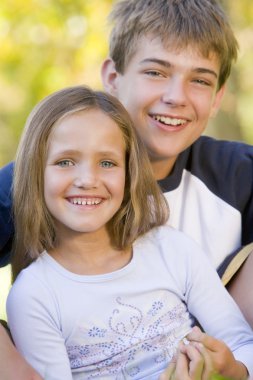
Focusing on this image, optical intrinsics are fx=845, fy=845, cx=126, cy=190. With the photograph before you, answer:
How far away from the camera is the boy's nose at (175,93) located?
9.91ft

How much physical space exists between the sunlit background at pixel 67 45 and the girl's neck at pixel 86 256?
434 centimetres

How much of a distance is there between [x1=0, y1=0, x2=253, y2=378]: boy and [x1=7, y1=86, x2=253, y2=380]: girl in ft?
1.33

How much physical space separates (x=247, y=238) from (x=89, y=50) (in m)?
4.50

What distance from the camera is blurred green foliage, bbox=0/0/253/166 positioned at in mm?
7148

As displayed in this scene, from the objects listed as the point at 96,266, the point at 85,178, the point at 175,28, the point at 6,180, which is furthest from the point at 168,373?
the point at 175,28

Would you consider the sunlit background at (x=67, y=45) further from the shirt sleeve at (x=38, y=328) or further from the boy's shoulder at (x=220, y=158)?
the shirt sleeve at (x=38, y=328)

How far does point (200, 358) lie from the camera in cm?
218

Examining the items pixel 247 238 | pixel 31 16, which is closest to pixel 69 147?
pixel 247 238

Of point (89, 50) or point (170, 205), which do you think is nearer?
point (170, 205)

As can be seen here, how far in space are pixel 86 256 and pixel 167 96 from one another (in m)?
0.75

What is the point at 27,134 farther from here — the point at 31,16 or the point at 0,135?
the point at 0,135

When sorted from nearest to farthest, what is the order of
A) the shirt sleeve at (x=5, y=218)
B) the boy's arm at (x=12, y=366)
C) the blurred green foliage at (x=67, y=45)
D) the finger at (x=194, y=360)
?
the finger at (x=194, y=360) → the boy's arm at (x=12, y=366) → the shirt sleeve at (x=5, y=218) → the blurred green foliage at (x=67, y=45)

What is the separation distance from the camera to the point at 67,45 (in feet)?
24.7

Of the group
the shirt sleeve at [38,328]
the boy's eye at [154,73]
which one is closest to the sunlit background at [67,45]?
the boy's eye at [154,73]
